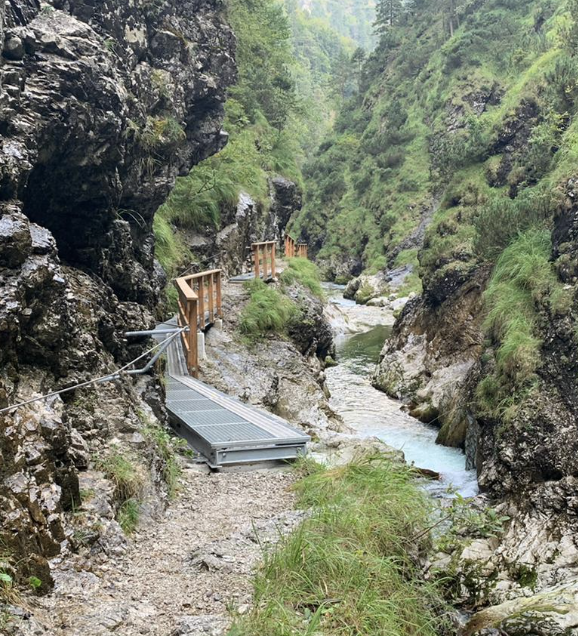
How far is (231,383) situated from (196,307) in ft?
5.91

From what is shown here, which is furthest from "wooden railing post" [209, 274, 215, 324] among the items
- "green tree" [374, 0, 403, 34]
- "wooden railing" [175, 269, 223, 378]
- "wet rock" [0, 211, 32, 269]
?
"green tree" [374, 0, 403, 34]

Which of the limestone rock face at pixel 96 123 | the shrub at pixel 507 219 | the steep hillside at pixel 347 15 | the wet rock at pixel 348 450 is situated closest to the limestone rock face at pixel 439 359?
the shrub at pixel 507 219

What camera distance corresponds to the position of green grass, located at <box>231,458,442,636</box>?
3820mm

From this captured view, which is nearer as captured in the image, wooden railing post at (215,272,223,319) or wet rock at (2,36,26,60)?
wet rock at (2,36,26,60)

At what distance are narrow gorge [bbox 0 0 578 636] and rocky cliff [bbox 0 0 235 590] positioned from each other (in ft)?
0.10

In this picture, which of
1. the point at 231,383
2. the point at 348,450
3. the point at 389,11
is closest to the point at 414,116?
the point at 389,11

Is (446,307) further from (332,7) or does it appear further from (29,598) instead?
(332,7)

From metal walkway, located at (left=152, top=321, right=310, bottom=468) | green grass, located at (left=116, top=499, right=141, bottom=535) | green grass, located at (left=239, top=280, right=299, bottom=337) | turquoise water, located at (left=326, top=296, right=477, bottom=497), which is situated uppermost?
green grass, located at (left=239, top=280, right=299, bottom=337)

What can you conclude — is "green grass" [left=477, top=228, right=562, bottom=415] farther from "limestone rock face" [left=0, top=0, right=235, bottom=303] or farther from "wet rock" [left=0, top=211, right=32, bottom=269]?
"wet rock" [left=0, top=211, right=32, bottom=269]

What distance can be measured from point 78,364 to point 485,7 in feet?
167

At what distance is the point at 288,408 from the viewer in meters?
12.5

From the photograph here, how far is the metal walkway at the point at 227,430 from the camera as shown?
7.88 metres

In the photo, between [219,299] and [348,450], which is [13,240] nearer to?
[348,450]

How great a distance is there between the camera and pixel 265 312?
14.5m
